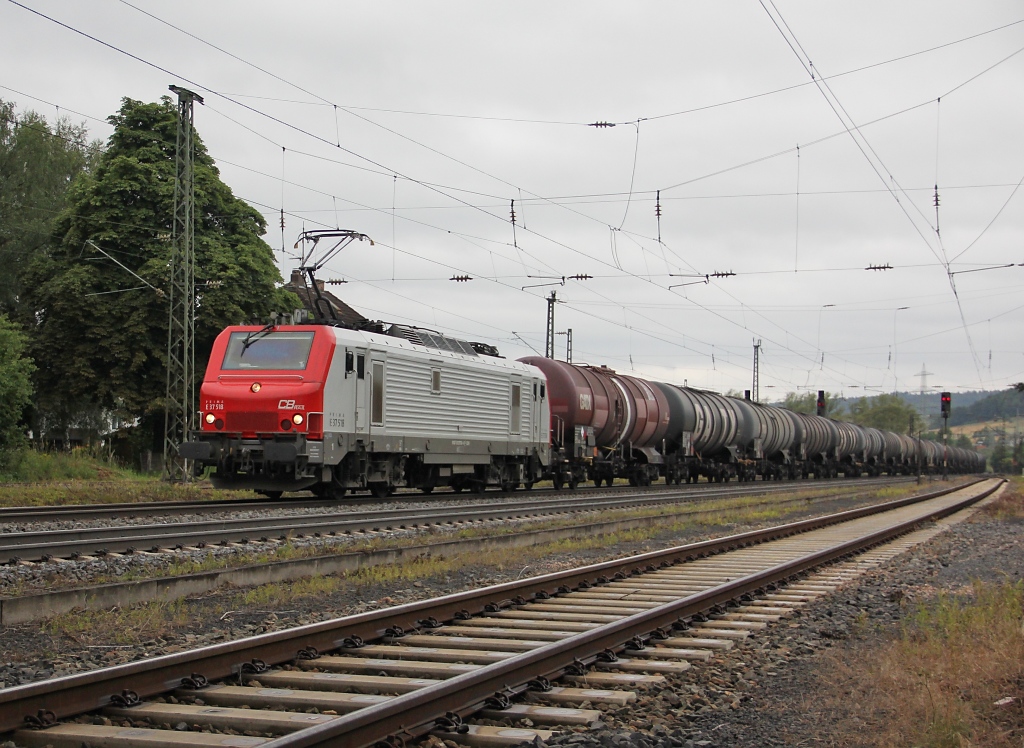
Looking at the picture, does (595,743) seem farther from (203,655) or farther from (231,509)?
(231,509)

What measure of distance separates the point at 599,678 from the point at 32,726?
3256 millimetres

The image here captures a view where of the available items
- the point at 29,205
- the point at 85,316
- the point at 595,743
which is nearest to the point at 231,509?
the point at 595,743

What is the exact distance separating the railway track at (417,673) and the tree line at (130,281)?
25045 millimetres

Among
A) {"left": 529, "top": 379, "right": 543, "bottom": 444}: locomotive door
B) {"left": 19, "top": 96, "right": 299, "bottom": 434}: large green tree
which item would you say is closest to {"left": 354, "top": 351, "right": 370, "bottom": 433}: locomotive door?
{"left": 529, "top": 379, "right": 543, "bottom": 444}: locomotive door

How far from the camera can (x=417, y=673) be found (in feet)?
21.6

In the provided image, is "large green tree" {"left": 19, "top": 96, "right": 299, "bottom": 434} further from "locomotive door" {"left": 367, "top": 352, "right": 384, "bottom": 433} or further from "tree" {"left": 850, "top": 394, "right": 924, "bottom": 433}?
"tree" {"left": 850, "top": 394, "right": 924, "bottom": 433}

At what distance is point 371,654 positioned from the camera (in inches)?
283

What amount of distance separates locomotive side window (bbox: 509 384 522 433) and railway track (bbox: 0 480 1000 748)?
52.9ft

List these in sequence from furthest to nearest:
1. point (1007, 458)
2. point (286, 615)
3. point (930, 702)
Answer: point (1007, 458), point (286, 615), point (930, 702)

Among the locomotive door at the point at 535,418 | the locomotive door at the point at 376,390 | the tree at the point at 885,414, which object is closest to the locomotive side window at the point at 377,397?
the locomotive door at the point at 376,390

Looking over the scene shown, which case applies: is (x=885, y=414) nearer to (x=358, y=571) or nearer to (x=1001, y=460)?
(x=1001, y=460)

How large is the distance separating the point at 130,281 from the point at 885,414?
133190mm

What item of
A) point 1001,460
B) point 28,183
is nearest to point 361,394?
point 28,183

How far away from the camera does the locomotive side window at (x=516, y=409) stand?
26938 millimetres
